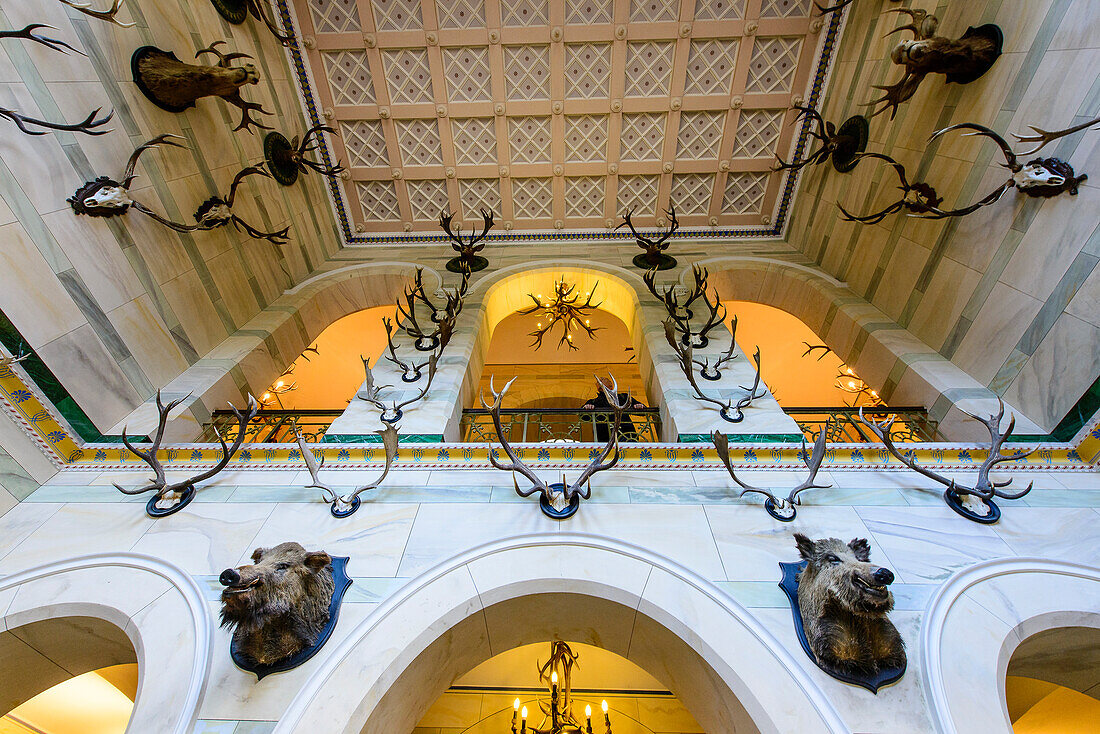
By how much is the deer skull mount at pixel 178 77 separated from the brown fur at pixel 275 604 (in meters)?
3.83

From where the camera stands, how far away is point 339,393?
841 cm

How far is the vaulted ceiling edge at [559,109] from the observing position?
17.5 ft

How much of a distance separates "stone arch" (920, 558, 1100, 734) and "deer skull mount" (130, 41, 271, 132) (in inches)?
228

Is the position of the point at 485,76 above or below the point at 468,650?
above

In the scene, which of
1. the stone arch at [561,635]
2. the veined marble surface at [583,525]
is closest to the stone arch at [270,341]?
the veined marble surface at [583,525]

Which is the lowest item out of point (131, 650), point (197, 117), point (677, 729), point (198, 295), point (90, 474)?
point (677, 729)

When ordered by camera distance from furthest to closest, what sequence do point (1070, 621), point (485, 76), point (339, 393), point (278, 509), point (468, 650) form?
point (339, 393), point (485, 76), point (278, 509), point (468, 650), point (1070, 621)

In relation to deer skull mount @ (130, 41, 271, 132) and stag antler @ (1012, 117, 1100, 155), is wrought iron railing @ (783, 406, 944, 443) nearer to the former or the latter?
stag antler @ (1012, 117, 1100, 155)

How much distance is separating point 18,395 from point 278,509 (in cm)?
176

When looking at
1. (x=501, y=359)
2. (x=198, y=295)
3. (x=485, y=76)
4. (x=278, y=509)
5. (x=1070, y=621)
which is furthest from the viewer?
(x=501, y=359)

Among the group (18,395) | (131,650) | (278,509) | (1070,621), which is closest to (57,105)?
(18,395)

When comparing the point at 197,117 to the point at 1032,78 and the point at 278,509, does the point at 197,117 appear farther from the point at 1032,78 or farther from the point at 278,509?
the point at 1032,78

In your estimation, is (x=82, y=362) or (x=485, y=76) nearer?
(x=82, y=362)

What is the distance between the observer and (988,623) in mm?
2230
